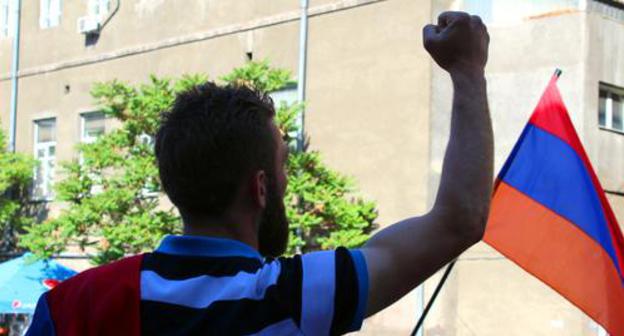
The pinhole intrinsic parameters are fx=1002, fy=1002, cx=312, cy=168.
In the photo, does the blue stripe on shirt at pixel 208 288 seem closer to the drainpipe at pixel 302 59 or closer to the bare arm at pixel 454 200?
the bare arm at pixel 454 200

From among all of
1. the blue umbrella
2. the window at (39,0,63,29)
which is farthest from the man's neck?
the window at (39,0,63,29)

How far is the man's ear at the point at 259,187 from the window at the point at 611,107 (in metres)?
12.3

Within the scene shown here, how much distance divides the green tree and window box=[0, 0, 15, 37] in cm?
516

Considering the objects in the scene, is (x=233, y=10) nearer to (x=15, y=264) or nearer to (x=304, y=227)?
(x=304, y=227)

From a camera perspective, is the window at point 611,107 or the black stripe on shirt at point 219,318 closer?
the black stripe on shirt at point 219,318

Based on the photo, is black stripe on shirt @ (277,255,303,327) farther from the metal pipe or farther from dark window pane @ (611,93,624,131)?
the metal pipe

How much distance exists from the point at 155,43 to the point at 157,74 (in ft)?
1.84

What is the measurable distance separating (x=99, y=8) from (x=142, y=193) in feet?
14.9

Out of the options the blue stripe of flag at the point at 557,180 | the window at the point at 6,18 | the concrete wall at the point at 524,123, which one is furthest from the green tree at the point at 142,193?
the blue stripe of flag at the point at 557,180

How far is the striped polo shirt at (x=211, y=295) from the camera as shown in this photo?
5.72 ft

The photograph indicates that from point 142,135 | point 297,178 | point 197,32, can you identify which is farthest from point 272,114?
point 197,32

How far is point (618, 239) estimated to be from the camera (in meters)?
5.05

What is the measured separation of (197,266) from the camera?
6.02ft

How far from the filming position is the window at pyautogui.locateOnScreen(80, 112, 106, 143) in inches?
680
